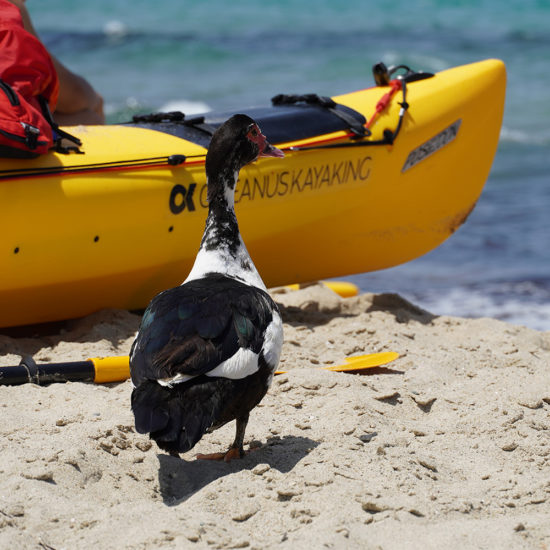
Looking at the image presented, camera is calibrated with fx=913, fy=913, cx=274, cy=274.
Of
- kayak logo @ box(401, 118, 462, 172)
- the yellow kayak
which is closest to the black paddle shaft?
the yellow kayak

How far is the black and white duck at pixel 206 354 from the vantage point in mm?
2549

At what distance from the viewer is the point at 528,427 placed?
3297mm

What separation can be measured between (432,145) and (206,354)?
9.64 feet

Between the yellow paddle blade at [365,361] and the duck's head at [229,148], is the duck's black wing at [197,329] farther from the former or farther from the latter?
the yellow paddle blade at [365,361]

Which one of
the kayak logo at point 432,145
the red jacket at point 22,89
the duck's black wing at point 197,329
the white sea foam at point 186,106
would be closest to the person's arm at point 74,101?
the red jacket at point 22,89

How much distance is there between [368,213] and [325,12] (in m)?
17.7

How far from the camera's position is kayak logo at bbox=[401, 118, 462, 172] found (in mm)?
5102

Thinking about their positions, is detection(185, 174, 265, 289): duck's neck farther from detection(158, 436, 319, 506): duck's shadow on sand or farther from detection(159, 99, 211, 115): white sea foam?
detection(159, 99, 211, 115): white sea foam

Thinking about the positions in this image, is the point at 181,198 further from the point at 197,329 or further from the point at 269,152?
the point at 197,329

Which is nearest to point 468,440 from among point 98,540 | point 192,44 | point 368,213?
point 98,540

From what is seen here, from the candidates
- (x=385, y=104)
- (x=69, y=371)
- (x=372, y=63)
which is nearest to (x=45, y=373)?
(x=69, y=371)

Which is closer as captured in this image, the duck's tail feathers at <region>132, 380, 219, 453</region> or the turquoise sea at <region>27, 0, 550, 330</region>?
the duck's tail feathers at <region>132, 380, 219, 453</region>

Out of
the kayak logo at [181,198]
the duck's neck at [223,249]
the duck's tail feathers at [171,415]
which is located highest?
the duck's neck at [223,249]

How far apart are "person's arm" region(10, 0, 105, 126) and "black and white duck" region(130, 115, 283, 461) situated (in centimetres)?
238
